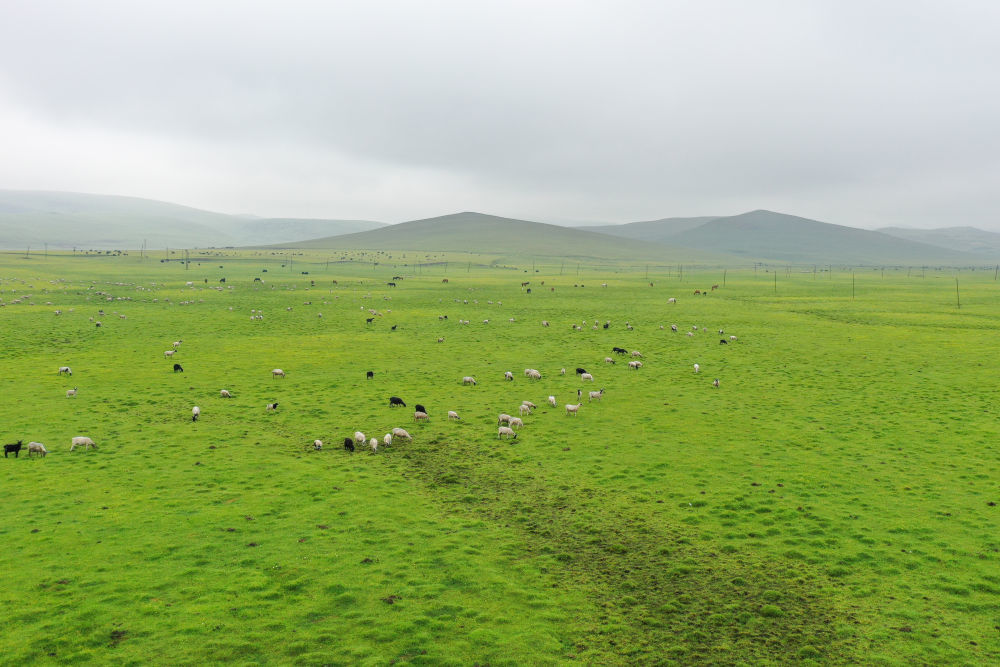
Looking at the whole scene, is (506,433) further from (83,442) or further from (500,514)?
(83,442)

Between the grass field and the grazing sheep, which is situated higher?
the grazing sheep

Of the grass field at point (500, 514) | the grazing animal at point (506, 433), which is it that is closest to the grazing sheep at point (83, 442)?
the grass field at point (500, 514)

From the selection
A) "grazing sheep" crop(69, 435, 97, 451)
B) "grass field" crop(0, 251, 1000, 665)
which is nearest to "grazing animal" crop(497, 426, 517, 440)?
"grass field" crop(0, 251, 1000, 665)

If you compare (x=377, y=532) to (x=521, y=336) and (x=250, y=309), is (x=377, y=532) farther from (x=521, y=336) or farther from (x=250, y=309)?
(x=250, y=309)

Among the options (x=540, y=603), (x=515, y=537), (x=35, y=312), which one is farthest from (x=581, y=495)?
(x=35, y=312)

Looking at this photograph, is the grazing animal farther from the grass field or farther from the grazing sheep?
the grazing sheep

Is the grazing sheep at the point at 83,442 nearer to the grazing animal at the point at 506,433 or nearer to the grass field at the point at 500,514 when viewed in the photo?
the grass field at the point at 500,514
